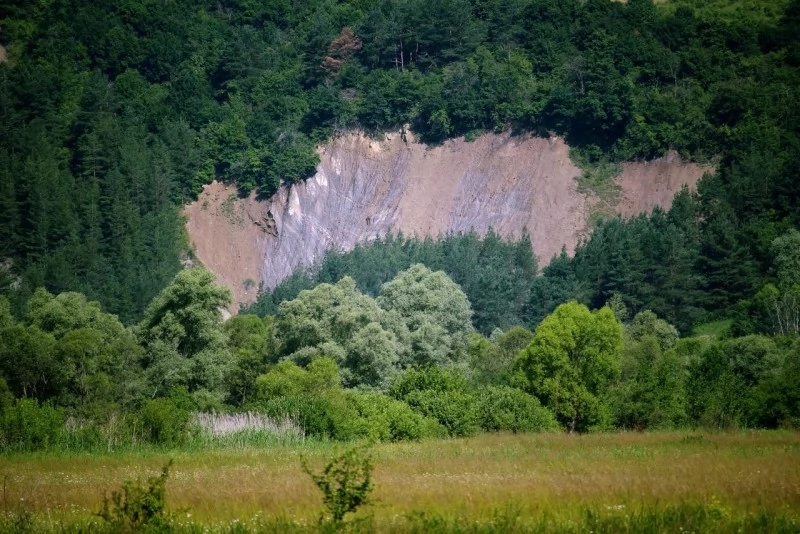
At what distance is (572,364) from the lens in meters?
69.6

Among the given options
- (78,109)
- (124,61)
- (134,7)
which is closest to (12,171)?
(78,109)

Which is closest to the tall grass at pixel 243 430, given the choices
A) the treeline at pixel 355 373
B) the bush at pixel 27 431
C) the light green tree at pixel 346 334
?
the treeline at pixel 355 373

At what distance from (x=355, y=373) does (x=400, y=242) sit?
211ft

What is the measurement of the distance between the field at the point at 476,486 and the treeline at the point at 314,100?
77.5 meters

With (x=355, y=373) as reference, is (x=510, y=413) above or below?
below

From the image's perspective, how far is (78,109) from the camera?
6599 inches

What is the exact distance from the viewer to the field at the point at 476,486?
2619cm

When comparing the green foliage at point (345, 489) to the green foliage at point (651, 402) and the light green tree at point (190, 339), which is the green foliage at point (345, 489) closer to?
the green foliage at point (651, 402)

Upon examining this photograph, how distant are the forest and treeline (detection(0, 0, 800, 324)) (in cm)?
42

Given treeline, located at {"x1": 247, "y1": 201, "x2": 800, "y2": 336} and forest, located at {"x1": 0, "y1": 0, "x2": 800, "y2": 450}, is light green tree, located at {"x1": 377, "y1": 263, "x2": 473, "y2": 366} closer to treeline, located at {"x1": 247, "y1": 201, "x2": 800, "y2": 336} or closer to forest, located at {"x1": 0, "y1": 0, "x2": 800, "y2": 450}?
forest, located at {"x1": 0, "y1": 0, "x2": 800, "y2": 450}

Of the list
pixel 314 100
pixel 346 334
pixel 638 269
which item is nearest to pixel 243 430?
pixel 346 334

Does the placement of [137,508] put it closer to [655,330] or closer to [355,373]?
[355,373]

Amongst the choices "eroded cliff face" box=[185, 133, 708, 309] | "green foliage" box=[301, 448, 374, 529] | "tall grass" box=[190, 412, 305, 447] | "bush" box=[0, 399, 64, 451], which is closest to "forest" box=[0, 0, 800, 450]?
"bush" box=[0, 399, 64, 451]

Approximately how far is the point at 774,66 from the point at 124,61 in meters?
93.6
